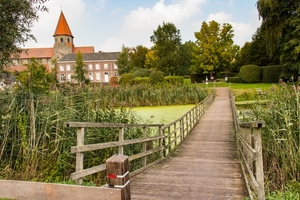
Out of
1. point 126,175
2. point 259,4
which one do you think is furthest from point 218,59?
point 126,175

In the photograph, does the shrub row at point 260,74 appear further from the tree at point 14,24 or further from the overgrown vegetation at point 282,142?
the tree at point 14,24

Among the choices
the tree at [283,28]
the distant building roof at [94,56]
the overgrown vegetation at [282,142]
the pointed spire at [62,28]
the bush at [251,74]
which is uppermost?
the pointed spire at [62,28]

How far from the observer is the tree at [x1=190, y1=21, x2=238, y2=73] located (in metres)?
35.6

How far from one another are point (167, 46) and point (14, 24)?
30.6 m

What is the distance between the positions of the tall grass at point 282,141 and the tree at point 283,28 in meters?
21.0

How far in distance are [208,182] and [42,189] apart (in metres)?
2.86

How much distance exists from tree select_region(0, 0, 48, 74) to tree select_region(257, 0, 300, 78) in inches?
886

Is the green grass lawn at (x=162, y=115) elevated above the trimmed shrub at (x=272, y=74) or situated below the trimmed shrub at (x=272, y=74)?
below

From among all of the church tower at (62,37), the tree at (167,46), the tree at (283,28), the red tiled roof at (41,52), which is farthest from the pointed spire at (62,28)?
the tree at (283,28)

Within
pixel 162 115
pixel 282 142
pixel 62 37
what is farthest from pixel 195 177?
pixel 62 37

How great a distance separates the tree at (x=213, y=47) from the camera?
35594mm

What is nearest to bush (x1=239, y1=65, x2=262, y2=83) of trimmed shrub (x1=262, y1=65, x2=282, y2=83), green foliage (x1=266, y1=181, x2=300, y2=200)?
trimmed shrub (x1=262, y1=65, x2=282, y2=83)

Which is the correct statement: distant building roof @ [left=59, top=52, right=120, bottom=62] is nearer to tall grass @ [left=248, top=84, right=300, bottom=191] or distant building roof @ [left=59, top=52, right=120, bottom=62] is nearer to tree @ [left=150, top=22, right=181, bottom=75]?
tree @ [left=150, top=22, right=181, bottom=75]

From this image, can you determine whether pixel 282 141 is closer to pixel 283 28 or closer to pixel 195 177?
pixel 195 177
